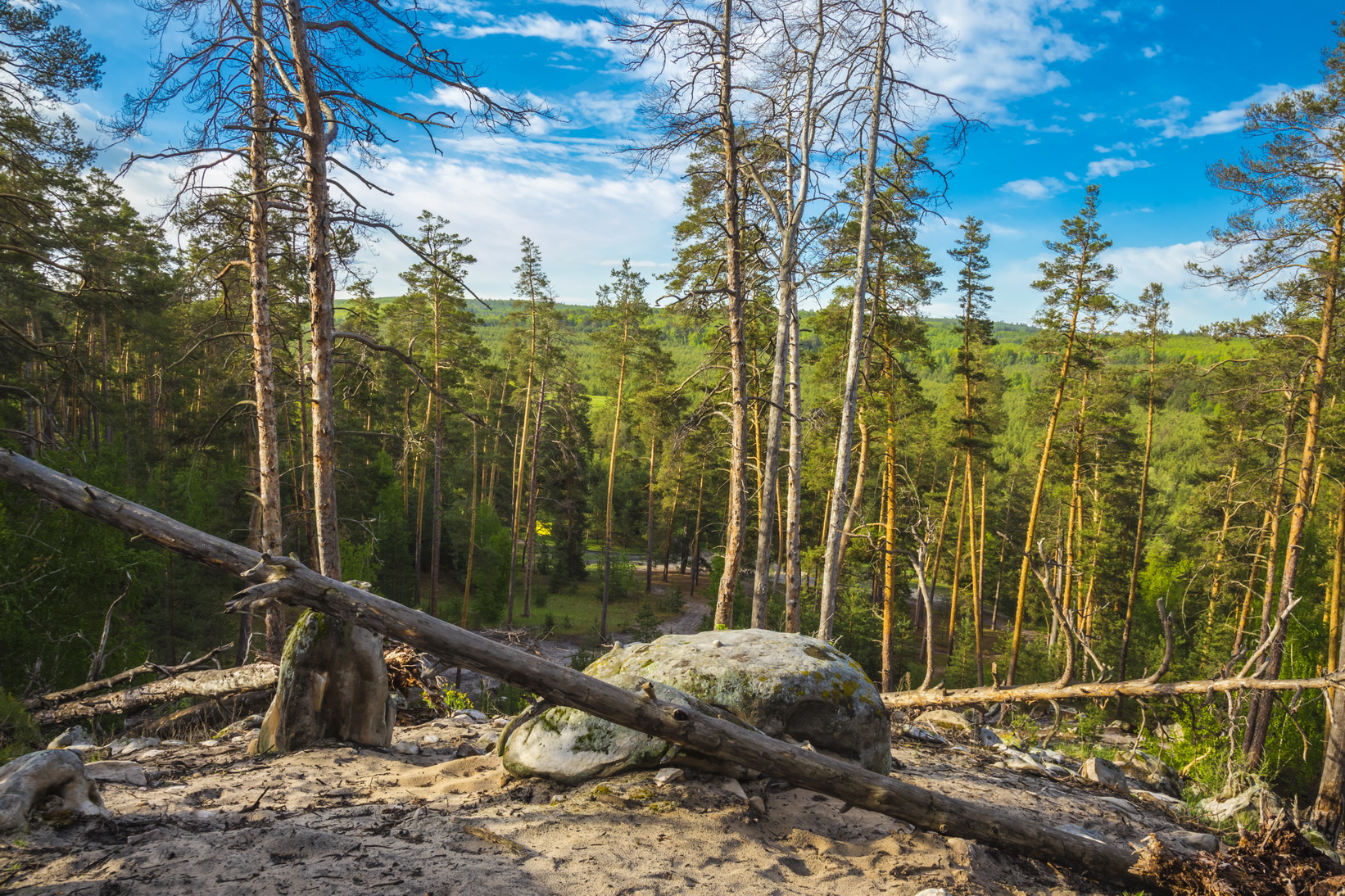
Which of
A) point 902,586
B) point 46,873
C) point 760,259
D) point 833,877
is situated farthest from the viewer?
point 902,586

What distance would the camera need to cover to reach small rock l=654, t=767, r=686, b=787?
4.15 metres

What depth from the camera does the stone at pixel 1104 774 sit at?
252 inches

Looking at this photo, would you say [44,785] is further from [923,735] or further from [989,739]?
[989,739]

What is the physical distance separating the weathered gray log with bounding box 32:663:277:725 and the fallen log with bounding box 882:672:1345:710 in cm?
727

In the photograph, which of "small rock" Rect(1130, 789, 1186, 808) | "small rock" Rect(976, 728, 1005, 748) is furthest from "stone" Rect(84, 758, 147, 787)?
"small rock" Rect(1130, 789, 1186, 808)

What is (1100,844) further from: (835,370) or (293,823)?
(835,370)

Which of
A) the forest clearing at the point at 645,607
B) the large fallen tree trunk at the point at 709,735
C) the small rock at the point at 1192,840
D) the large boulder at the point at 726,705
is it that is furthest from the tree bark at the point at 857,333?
the large fallen tree trunk at the point at 709,735

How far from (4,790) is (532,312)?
2040 centimetres

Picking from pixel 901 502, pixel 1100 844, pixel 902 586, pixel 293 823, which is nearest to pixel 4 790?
pixel 293 823

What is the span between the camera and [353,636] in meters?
4.96

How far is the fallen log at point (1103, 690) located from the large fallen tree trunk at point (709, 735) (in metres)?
2.93

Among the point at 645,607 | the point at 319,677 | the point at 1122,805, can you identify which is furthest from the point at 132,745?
the point at 645,607

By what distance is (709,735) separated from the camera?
3809 millimetres

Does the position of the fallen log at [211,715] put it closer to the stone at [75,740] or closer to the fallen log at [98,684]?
the fallen log at [98,684]
